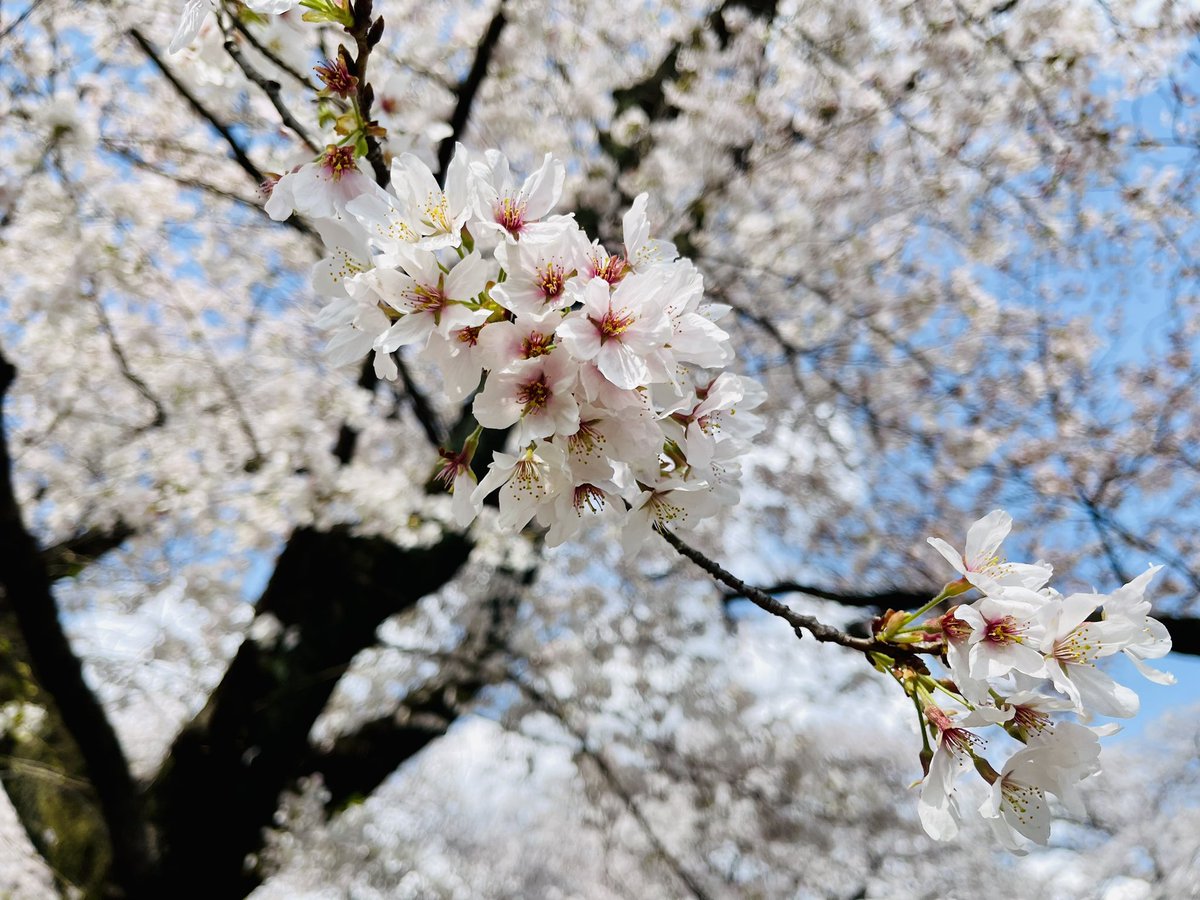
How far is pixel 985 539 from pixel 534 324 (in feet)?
2.22

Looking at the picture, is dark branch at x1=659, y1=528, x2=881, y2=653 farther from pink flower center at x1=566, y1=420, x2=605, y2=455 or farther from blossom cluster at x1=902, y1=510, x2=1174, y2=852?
pink flower center at x1=566, y1=420, x2=605, y2=455

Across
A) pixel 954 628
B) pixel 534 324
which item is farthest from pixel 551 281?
pixel 954 628

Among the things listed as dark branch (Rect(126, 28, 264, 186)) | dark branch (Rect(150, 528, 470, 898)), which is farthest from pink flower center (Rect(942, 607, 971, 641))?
dark branch (Rect(150, 528, 470, 898))

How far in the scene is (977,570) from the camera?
1.00 metres

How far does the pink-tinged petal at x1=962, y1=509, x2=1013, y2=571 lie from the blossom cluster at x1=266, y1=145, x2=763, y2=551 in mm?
345

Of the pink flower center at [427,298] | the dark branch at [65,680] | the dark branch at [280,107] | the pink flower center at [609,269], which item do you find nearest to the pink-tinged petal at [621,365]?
the pink flower center at [609,269]

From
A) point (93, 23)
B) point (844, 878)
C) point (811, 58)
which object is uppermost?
point (93, 23)

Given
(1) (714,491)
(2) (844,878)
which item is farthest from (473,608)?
(2) (844,878)

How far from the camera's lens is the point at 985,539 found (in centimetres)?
99

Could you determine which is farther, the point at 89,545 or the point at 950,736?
the point at 89,545

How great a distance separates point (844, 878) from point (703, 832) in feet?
11.0

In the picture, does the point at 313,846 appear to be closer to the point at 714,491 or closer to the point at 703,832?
the point at 703,832

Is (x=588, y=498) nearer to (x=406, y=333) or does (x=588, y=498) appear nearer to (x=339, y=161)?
(x=406, y=333)

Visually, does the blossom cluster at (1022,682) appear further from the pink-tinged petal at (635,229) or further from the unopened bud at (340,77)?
the unopened bud at (340,77)
